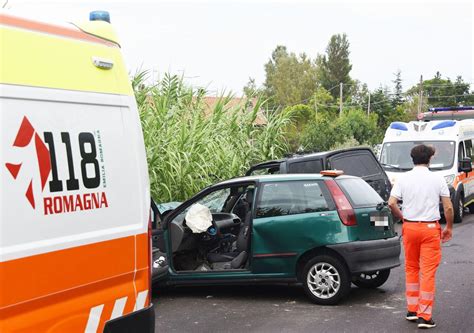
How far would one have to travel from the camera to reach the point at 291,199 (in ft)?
27.2

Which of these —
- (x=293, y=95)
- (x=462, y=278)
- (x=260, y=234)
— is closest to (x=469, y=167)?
(x=462, y=278)

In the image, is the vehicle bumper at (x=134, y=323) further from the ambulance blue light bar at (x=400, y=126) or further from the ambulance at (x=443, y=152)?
the ambulance blue light bar at (x=400, y=126)

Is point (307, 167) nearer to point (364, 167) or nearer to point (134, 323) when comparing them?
point (364, 167)

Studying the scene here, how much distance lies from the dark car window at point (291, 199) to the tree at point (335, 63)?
83.4 meters

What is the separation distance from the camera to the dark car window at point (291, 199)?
8191 millimetres

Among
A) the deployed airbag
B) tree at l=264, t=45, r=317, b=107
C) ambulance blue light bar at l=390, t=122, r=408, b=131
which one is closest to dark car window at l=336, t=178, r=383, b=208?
the deployed airbag

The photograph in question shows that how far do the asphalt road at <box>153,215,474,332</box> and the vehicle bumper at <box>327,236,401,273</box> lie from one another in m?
0.45

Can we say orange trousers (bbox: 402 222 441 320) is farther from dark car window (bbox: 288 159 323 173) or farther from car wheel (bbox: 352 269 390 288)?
dark car window (bbox: 288 159 323 173)

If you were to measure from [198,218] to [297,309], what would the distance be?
5.47ft

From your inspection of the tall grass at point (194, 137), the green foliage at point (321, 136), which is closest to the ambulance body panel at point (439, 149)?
the tall grass at point (194, 137)

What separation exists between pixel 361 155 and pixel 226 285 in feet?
15.5

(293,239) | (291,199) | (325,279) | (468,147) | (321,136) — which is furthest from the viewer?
(321,136)

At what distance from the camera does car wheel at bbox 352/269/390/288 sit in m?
8.76

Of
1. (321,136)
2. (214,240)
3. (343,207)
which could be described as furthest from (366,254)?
(321,136)
